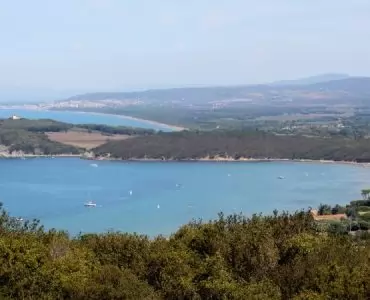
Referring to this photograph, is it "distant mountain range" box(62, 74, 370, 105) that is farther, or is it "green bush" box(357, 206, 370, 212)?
"distant mountain range" box(62, 74, 370, 105)

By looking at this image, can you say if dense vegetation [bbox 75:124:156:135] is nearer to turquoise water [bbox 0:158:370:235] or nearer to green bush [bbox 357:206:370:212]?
turquoise water [bbox 0:158:370:235]

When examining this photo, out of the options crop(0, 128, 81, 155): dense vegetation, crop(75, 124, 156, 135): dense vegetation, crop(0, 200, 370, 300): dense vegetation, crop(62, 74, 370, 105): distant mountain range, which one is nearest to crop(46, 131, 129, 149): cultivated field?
crop(75, 124, 156, 135): dense vegetation

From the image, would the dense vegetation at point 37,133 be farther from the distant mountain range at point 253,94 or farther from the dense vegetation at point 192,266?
the distant mountain range at point 253,94

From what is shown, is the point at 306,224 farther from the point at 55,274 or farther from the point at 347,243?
the point at 55,274

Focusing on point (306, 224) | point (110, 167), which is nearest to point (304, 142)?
point (110, 167)

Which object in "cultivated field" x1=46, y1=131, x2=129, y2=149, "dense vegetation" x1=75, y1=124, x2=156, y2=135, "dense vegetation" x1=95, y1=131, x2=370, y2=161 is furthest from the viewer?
"dense vegetation" x1=75, y1=124, x2=156, y2=135
